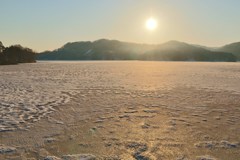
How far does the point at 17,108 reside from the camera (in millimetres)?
14914

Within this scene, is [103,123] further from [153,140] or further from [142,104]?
[142,104]

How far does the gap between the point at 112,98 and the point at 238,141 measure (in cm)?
1079

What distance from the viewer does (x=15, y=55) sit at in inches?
4796

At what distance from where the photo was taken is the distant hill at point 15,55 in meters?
109

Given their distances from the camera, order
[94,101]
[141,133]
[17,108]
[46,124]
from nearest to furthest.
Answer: [141,133]
[46,124]
[17,108]
[94,101]

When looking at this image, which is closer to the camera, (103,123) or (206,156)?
(206,156)

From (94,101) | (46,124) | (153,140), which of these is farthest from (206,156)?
(94,101)

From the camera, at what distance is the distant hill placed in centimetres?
10906

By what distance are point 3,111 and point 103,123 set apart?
231 inches

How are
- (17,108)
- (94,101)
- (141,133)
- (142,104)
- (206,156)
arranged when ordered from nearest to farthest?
(206,156) < (141,133) < (17,108) < (142,104) < (94,101)

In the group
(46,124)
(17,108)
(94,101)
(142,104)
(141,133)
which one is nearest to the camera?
(141,133)

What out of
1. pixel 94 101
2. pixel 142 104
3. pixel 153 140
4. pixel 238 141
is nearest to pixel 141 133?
pixel 153 140

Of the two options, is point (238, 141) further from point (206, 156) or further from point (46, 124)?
point (46, 124)

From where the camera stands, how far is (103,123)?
12.2 metres
